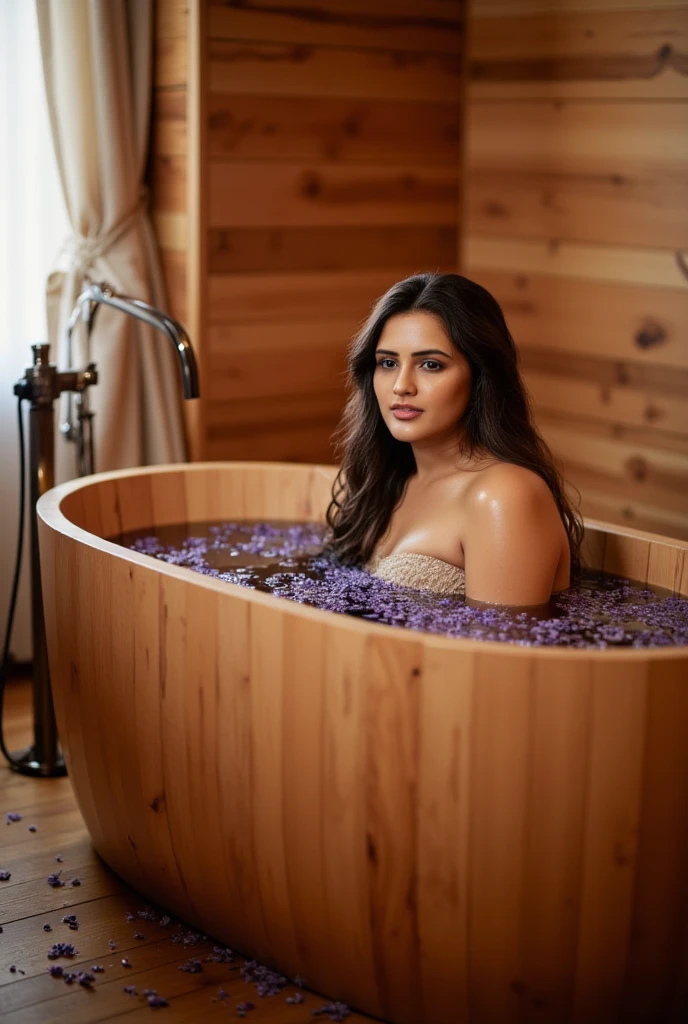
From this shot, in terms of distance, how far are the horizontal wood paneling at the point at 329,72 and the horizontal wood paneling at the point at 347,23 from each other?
0.07 ft

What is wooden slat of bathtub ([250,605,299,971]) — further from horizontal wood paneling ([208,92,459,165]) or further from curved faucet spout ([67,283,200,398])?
horizontal wood paneling ([208,92,459,165])

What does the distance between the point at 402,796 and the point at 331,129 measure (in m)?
2.01

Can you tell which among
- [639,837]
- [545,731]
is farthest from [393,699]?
[639,837]

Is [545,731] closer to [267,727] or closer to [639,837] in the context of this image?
[639,837]

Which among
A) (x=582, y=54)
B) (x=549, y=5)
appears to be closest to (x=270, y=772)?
(x=582, y=54)

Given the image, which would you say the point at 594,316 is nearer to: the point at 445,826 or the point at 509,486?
the point at 509,486

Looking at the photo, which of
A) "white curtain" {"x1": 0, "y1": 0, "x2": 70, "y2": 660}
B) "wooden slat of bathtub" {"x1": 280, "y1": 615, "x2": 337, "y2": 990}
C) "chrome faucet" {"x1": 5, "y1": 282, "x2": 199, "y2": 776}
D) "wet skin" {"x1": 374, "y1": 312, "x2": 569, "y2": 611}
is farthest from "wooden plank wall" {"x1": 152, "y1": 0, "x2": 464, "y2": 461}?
"wooden slat of bathtub" {"x1": 280, "y1": 615, "x2": 337, "y2": 990}

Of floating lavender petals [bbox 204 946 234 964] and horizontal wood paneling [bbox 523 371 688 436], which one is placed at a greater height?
horizontal wood paneling [bbox 523 371 688 436]

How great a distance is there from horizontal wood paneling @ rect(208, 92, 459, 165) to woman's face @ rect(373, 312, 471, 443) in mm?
1043

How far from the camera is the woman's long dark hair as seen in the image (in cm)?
213

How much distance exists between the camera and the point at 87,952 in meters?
2.02

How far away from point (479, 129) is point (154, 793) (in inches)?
83.3

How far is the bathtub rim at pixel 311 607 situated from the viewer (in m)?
1.56

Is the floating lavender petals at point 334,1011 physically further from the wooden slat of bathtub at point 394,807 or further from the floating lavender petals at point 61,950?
the floating lavender petals at point 61,950
